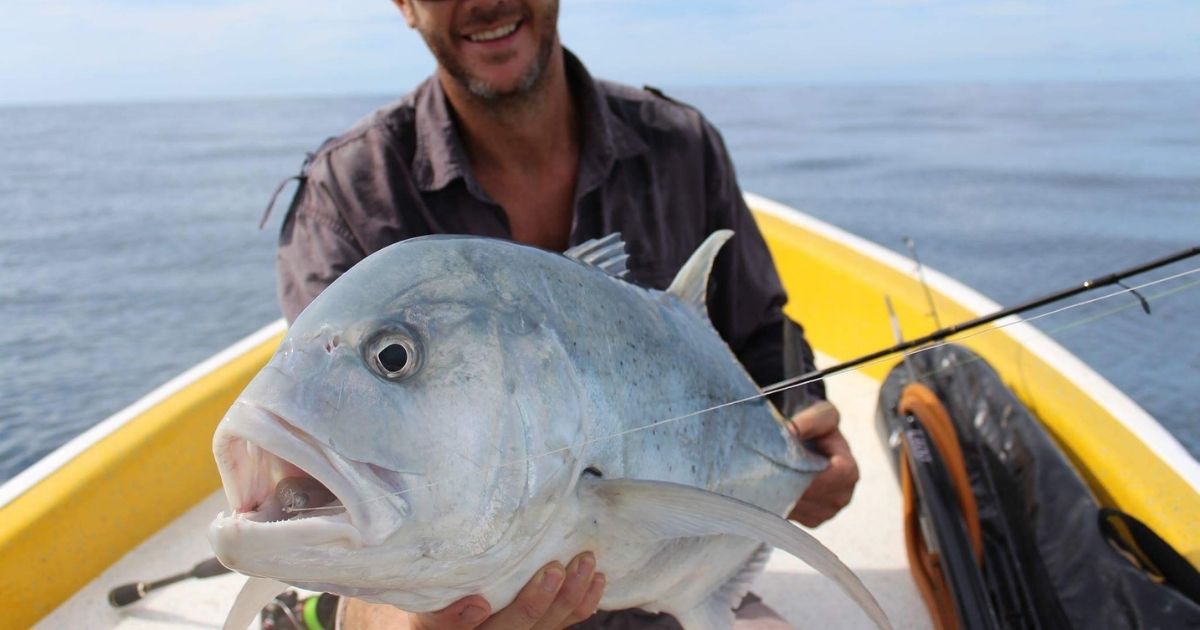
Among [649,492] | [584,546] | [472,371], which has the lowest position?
[584,546]

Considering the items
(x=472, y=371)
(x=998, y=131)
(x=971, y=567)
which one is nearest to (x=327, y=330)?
(x=472, y=371)

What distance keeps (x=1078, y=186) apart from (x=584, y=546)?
404 inches

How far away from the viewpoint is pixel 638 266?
235cm

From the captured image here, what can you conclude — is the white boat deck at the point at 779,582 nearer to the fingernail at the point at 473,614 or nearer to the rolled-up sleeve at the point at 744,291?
the rolled-up sleeve at the point at 744,291

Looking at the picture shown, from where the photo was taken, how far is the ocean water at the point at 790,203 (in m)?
4.70

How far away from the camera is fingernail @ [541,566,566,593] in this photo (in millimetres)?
1216

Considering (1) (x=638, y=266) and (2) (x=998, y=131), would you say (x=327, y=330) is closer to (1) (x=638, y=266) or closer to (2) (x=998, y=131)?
(1) (x=638, y=266)

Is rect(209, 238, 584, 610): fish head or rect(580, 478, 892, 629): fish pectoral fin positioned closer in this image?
rect(209, 238, 584, 610): fish head

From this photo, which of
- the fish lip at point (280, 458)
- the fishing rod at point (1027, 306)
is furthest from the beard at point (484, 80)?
the fish lip at point (280, 458)

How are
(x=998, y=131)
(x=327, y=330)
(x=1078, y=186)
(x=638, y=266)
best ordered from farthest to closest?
1. (x=998, y=131)
2. (x=1078, y=186)
3. (x=638, y=266)
4. (x=327, y=330)

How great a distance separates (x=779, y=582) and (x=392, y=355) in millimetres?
1922

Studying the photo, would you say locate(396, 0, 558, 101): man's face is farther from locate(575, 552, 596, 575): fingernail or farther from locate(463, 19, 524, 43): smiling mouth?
locate(575, 552, 596, 575): fingernail

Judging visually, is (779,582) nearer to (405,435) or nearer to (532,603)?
(532,603)

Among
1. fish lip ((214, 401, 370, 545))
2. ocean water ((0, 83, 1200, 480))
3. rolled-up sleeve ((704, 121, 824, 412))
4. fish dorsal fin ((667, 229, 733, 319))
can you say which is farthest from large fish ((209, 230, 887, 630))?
ocean water ((0, 83, 1200, 480))
